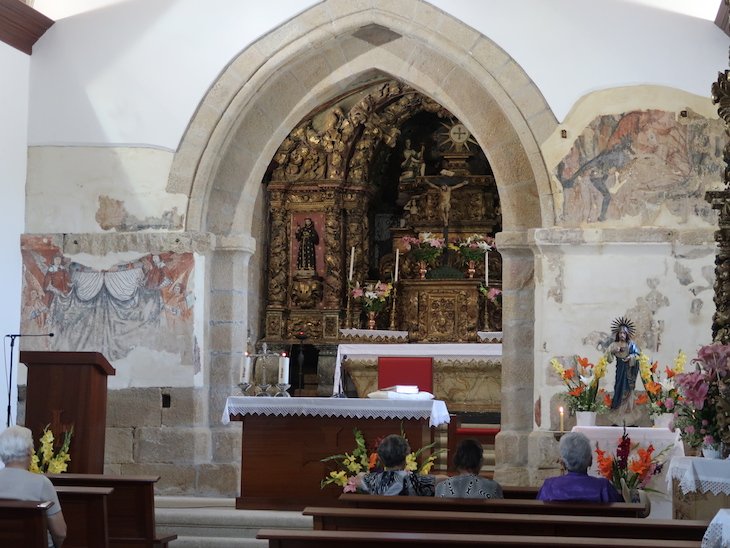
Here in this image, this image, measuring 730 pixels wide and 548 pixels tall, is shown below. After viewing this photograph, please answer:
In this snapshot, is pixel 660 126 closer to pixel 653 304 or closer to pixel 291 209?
pixel 653 304

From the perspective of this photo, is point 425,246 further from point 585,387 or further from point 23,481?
point 23,481

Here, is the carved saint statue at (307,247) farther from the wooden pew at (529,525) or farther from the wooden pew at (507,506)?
the wooden pew at (529,525)

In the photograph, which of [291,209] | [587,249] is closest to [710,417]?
[587,249]

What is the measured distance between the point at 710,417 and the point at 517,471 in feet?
16.0

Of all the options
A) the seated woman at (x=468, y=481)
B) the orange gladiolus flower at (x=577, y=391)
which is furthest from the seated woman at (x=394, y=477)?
the orange gladiolus flower at (x=577, y=391)

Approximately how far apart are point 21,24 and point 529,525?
324 inches

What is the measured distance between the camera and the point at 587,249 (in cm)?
1162

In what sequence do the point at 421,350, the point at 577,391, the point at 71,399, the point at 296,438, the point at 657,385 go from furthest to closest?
the point at 421,350
the point at 577,391
the point at 296,438
the point at 657,385
the point at 71,399

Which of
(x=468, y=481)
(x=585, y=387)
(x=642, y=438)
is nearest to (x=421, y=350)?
(x=585, y=387)

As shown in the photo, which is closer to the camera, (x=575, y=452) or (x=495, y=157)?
(x=575, y=452)

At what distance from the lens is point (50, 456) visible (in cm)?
925

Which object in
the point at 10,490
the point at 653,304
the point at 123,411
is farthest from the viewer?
the point at 123,411

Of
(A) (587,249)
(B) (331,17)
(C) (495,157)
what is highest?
(B) (331,17)

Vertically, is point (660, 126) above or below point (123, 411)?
above
